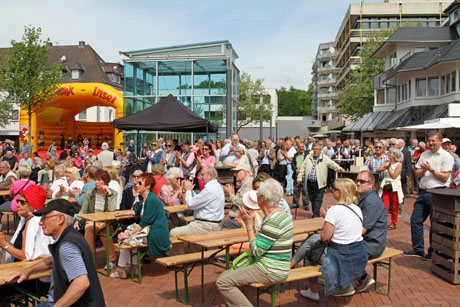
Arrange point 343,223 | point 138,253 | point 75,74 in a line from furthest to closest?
point 75,74
point 138,253
point 343,223

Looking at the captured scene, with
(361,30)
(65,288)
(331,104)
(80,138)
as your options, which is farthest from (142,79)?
(331,104)

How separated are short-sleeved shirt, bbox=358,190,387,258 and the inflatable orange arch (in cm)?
2150

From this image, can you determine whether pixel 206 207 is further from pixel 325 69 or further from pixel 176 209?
pixel 325 69

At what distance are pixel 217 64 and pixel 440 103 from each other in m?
15.9

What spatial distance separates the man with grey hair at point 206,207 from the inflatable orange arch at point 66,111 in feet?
64.9

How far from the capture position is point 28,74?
26.1m

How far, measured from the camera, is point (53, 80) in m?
26.7

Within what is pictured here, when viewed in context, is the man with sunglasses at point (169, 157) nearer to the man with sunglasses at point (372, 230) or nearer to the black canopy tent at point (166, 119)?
the black canopy tent at point (166, 119)

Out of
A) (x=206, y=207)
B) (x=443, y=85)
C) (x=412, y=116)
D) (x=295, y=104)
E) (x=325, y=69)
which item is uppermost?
(x=325, y=69)

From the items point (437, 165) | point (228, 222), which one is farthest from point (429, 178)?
point (228, 222)

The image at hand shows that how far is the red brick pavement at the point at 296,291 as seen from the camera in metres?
5.35

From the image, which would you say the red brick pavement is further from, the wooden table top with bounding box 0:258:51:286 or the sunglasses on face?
the sunglasses on face

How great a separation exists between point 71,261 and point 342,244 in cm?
288

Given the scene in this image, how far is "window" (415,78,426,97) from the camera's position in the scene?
105ft
